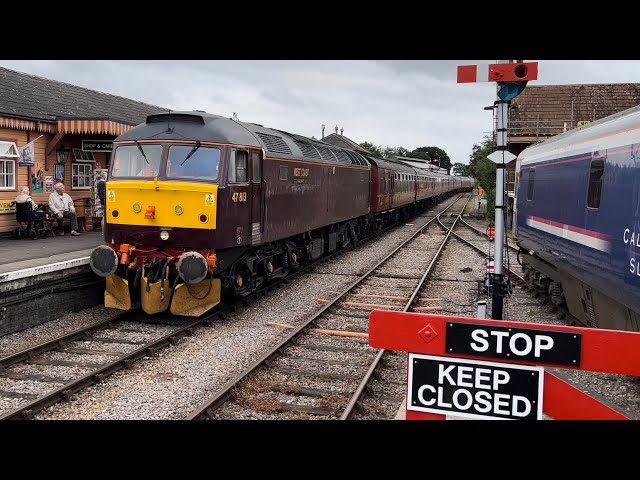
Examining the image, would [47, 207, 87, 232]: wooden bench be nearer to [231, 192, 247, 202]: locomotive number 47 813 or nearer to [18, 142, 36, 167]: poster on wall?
[18, 142, 36, 167]: poster on wall

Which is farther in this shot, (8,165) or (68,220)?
(68,220)

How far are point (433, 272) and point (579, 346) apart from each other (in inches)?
484

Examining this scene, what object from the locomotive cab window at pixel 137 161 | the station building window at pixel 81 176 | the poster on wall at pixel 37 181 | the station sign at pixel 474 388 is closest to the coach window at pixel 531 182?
the locomotive cab window at pixel 137 161

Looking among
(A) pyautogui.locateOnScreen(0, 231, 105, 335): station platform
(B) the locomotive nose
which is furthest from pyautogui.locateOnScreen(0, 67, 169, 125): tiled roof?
(B) the locomotive nose

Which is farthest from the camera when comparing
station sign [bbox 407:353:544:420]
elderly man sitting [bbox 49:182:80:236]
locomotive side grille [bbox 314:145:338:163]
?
locomotive side grille [bbox 314:145:338:163]

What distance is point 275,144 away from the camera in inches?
455

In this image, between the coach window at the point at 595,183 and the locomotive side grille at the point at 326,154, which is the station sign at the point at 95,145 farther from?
the coach window at the point at 595,183

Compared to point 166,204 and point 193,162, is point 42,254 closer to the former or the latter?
point 166,204

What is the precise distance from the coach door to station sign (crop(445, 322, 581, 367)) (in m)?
7.32

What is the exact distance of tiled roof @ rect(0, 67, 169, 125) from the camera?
14.1m

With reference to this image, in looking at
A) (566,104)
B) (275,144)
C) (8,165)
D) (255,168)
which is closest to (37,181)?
(8,165)

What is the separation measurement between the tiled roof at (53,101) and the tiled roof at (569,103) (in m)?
16.6

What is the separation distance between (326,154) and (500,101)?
31.3 feet

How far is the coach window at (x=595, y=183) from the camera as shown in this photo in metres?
6.93
